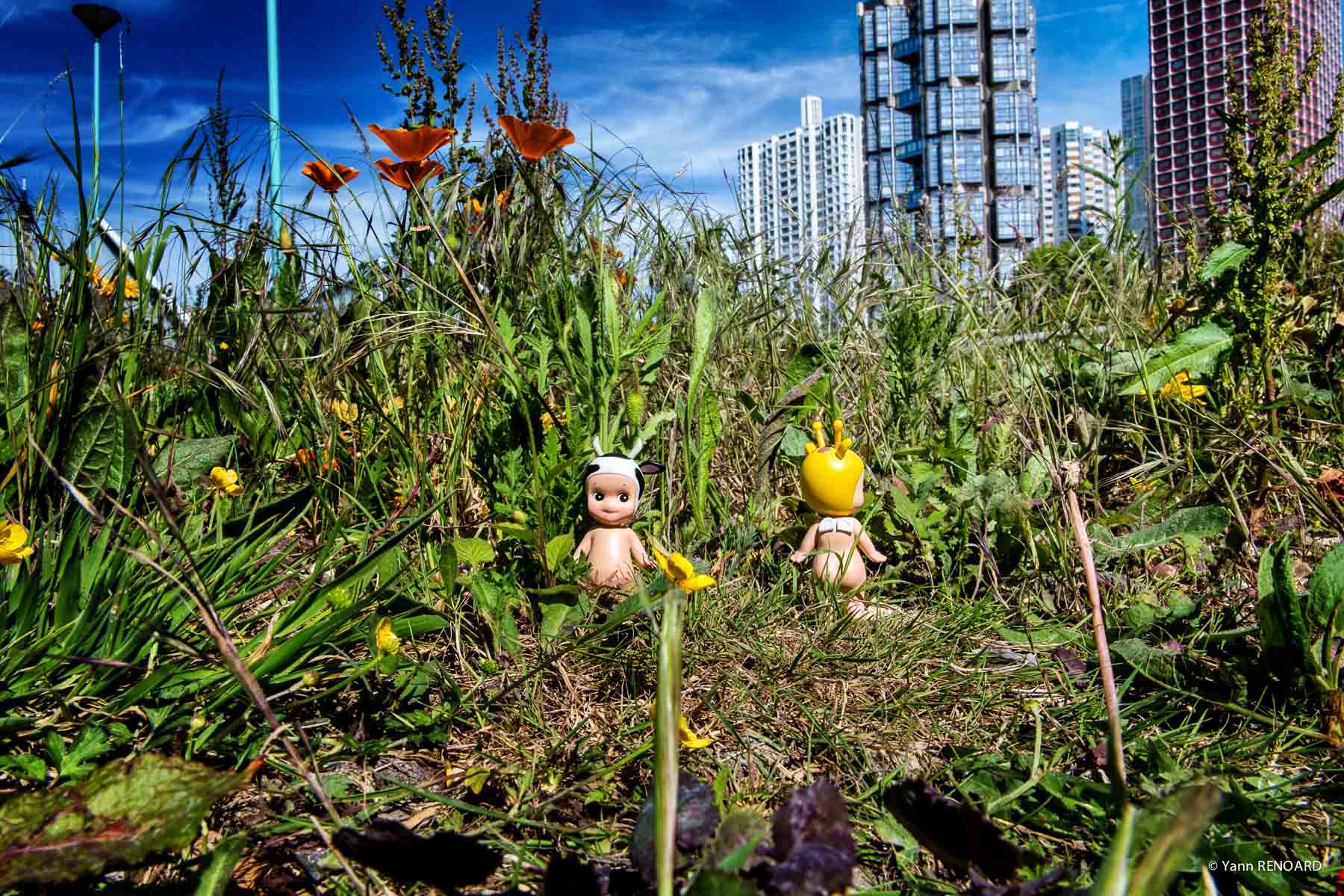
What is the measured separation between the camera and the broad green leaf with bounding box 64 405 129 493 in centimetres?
150

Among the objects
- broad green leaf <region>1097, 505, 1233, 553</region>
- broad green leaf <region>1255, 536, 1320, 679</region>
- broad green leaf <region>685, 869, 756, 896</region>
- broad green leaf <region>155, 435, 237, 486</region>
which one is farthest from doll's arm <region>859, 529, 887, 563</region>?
broad green leaf <region>155, 435, 237, 486</region>

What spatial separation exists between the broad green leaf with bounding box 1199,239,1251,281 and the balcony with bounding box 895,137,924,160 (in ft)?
133

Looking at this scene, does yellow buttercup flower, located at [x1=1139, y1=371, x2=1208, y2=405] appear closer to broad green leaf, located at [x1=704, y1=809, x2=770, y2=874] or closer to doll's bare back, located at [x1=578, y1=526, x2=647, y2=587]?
doll's bare back, located at [x1=578, y1=526, x2=647, y2=587]

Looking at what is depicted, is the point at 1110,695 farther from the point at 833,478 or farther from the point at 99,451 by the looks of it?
the point at 99,451

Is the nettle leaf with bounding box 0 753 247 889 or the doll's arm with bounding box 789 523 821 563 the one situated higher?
the doll's arm with bounding box 789 523 821 563

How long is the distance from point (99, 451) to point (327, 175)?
2.80ft

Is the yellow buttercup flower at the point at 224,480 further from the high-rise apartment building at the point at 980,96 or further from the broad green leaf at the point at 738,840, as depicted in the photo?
the high-rise apartment building at the point at 980,96

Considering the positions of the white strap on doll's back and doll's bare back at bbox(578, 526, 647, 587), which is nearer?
doll's bare back at bbox(578, 526, 647, 587)

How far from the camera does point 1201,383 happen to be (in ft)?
7.23

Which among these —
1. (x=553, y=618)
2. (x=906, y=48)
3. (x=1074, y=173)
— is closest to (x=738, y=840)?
(x=553, y=618)

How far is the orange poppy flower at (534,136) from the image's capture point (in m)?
1.89

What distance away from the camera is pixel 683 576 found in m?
1.30

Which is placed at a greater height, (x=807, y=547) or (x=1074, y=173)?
(x=1074, y=173)

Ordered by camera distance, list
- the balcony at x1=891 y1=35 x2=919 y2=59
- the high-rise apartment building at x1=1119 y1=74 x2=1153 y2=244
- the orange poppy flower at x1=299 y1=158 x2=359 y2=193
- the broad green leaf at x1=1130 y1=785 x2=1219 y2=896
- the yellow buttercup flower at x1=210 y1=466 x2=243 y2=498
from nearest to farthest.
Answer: the broad green leaf at x1=1130 y1=785 x2=1219 y2=896 < the yellow buttercup flower at x1=210 y1=466 x2=243 y2=498 < the orange poppy flower at x1=299 y1=158 x2=359 y2=193 < the high-rise apartment building at x1=1119 y1=74 x2=1153 y2=244 < the balcony at x1=891 y1=35 x2=919 y2=59
